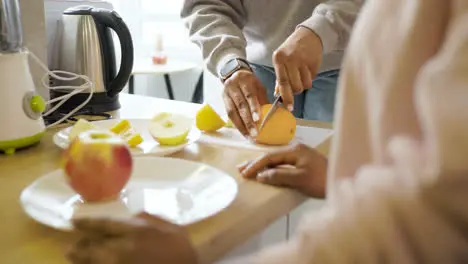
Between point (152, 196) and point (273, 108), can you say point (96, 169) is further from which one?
point (273, 108)

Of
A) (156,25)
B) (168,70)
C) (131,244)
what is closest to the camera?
(131,244)

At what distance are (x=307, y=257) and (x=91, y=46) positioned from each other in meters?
0.95

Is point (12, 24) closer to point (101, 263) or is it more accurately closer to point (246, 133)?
point (246, 133)

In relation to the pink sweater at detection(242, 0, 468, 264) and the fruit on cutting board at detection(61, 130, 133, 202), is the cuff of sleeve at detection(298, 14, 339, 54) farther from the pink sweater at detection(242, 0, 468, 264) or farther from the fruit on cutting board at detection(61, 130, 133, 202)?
the pink sweater at detection(242, 0, 468, 264)

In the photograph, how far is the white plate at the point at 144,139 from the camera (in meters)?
0.92

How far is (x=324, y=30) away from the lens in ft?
3.85

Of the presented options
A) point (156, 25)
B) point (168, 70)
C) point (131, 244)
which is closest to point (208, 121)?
point (131, 244)

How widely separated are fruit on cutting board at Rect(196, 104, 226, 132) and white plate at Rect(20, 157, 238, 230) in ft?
0.88

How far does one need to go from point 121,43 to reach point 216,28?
24 cm

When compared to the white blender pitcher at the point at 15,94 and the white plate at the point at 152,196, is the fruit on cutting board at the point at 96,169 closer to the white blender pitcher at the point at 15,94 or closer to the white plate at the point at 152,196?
the white plate at the point at 152,196

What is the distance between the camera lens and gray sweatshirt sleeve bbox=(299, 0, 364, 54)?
1.17 m

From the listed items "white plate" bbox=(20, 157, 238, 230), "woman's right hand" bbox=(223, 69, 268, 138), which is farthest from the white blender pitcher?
"woman's right hand" bbox=(223, 69, 268, 138)

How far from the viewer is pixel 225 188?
73cm

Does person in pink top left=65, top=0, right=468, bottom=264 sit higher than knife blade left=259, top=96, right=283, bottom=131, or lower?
higher
